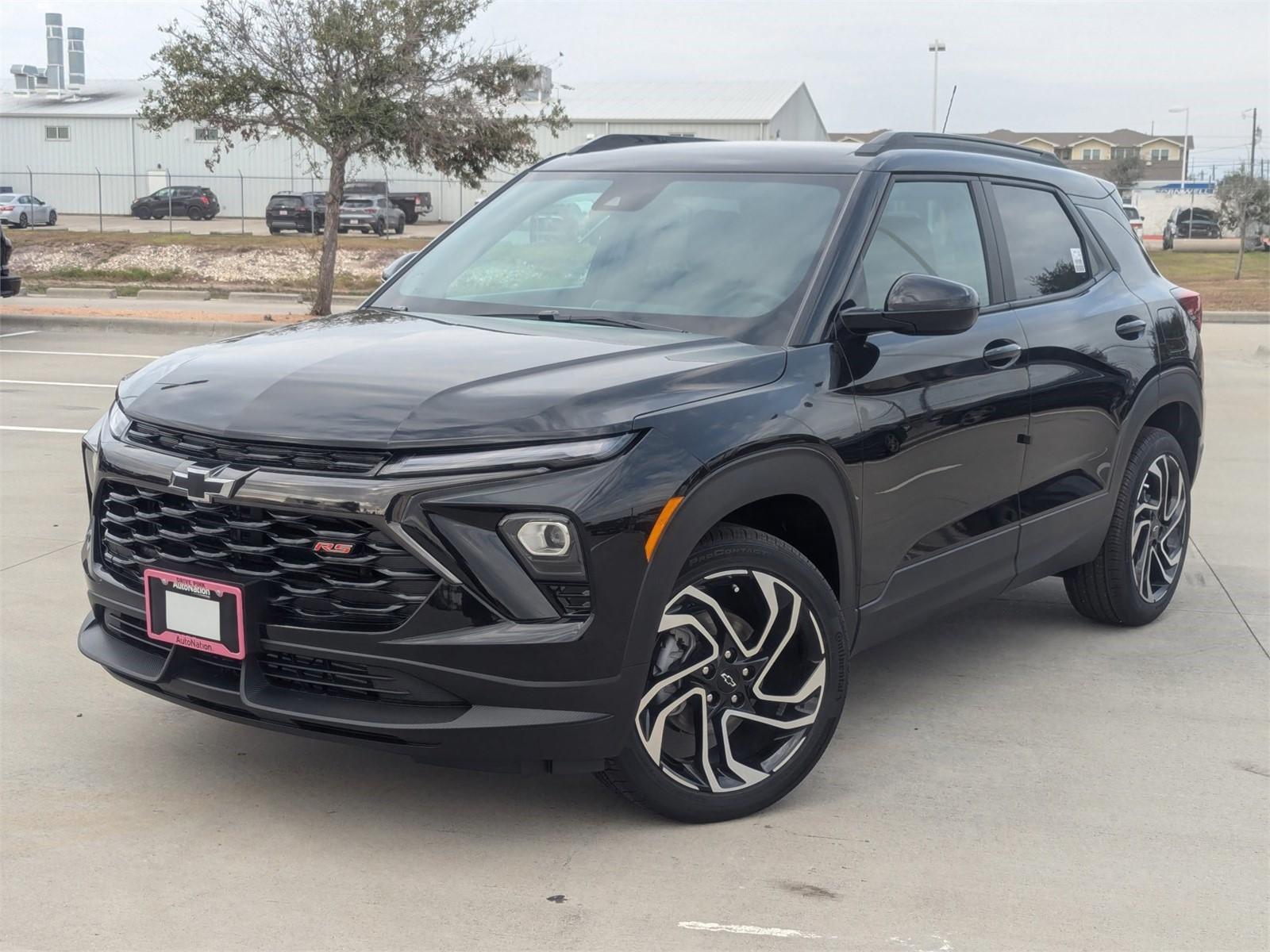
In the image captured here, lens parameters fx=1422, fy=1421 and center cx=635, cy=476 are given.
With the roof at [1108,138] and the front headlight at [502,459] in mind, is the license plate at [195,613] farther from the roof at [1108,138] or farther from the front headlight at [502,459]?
the roof at [1108,138]

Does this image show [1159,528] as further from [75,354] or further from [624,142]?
[75,354]

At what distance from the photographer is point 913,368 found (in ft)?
14.0

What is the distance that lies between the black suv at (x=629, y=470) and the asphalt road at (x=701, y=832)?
311 millimetres

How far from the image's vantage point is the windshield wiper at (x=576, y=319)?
13.7 feet

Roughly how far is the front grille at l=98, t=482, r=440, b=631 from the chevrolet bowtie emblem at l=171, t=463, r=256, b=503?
0.03 metres

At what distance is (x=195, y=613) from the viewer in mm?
3414

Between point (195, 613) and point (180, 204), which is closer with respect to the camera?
point (195, 613)

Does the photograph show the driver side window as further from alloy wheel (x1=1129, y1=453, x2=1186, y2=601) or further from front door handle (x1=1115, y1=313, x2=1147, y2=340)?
alloy wheel (x1=1129, y1=453, x2=1186, y2=601)

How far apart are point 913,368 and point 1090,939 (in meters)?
1.74

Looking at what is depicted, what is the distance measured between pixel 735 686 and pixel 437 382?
1105 millimetres

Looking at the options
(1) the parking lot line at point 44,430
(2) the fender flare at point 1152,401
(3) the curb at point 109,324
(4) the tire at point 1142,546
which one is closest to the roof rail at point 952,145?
(2) the fender flare at point 1152,401

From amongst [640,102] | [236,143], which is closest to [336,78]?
[236,143]

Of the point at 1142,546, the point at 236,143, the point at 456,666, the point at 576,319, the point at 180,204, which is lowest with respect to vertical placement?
the point at 1142,546

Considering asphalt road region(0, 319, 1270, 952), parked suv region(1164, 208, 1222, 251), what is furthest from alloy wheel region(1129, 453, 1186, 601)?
parked suv region(1164, 208, 1222, 251)
